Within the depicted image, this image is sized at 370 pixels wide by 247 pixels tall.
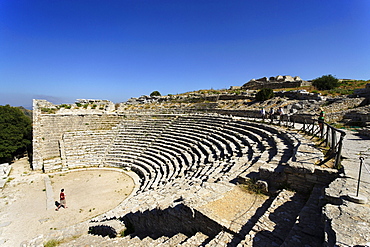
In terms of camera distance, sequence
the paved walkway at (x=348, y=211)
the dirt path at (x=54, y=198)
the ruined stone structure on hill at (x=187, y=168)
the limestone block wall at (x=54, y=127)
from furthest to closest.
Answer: the limestone block wall at (x=54, y=127) → the dirt path at (x=54, y=198) → the ruined stone structure on hill at (x=187, y=168) → the paved walkway at (x=348, y=211)

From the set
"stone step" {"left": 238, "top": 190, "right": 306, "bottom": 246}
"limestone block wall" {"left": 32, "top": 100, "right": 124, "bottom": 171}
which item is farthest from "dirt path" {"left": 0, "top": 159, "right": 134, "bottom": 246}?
"stone step" {"left": 238, "top": 190, "right": 306, "bottom": 246}

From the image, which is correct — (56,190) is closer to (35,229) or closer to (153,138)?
(35,229)

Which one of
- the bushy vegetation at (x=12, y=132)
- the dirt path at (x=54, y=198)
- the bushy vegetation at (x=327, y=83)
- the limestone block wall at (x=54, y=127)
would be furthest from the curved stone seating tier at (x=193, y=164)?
the bushy vegetation at (x=327, y=83)

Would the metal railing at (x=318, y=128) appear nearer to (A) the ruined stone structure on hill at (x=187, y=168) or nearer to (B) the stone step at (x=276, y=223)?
(A) the ruined stone structure on hill at (x=187, y=168)

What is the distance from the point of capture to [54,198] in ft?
37.2

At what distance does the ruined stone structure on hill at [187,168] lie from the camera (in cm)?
406

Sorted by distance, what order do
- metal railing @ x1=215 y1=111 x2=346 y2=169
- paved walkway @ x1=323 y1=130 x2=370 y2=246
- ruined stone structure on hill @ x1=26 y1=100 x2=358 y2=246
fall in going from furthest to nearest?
metal railing @ x1=215 y1=111 x2=346 y2=169 → ruined stone structure on hill @ x1=26 y1=100 x2=358 y2=246 → paved walkway @ x1=323 y1=130 x2=370 y2=246

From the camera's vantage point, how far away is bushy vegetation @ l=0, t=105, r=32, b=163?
17.0 meters

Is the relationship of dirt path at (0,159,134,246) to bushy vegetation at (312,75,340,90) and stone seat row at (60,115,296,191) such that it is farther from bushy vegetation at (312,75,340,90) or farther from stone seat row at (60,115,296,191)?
bushy vegetation at (312,75,340,90)

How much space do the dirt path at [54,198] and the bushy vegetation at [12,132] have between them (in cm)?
270

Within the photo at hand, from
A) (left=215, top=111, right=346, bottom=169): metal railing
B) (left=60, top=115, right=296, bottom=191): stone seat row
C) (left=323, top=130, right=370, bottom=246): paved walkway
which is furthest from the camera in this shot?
(left=60, top=115, right=296, bottom=191): stone seat row

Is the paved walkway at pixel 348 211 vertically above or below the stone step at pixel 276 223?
above

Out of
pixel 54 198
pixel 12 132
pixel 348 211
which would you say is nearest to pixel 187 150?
pixel 54 198

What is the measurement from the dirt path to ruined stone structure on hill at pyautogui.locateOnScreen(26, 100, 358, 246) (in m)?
1.24
